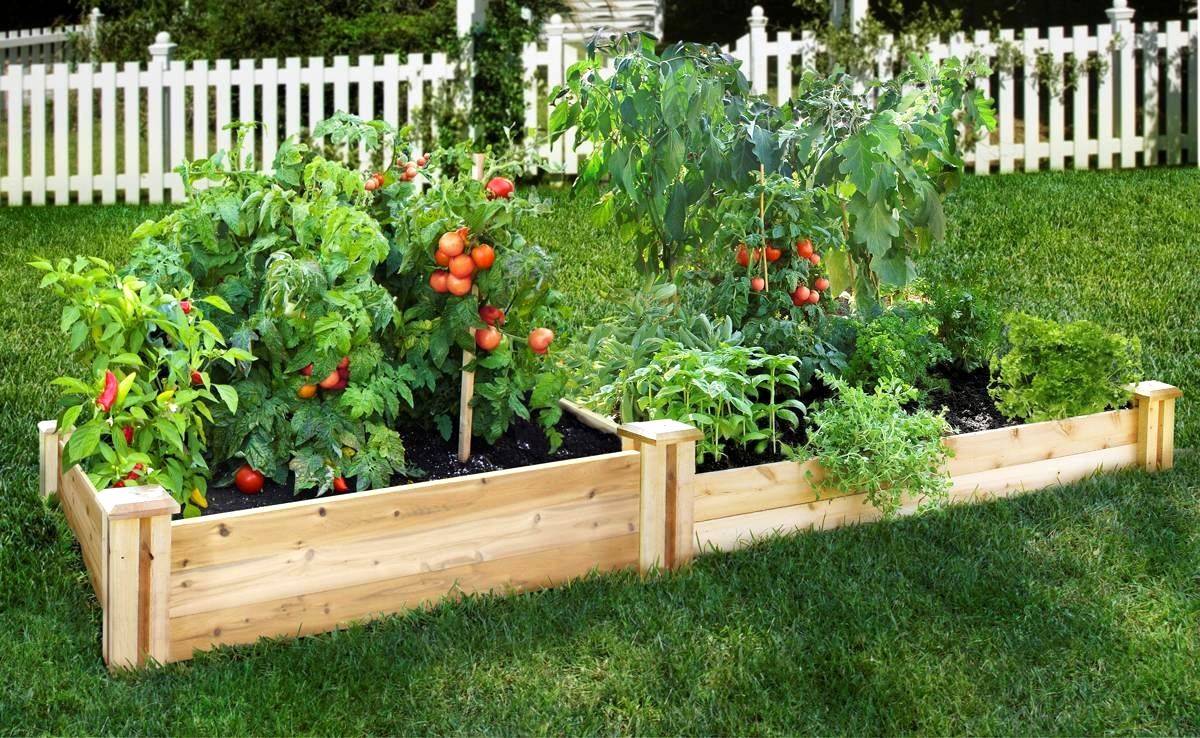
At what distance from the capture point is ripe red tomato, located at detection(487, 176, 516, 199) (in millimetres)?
3238

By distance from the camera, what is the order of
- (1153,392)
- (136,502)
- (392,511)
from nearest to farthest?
(136,502), (392,511), (1153,392)

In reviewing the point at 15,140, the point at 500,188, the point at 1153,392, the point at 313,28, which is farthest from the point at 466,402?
the point at 313,28

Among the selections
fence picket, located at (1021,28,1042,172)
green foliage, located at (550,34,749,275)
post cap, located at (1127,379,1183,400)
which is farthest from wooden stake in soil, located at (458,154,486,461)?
fence picket, located at (1021,28,1042,172)

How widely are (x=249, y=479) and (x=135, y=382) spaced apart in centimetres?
39

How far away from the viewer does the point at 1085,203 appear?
23.6 ft

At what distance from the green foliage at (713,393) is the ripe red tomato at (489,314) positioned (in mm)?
455

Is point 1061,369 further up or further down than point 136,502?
further up

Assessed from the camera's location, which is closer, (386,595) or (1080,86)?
(386,595)

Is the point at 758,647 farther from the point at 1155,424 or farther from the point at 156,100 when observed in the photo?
the point at 156,100

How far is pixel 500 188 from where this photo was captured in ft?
10.6

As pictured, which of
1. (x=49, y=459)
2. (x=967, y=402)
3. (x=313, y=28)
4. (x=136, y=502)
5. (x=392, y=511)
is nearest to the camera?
(x=136, y=502)

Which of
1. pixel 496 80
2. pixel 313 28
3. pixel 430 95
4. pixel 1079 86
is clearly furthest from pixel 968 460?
pixel 313 28

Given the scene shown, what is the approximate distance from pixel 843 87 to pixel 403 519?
1.93m

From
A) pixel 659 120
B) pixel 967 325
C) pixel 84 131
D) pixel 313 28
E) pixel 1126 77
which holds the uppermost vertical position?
pixel 313 28
